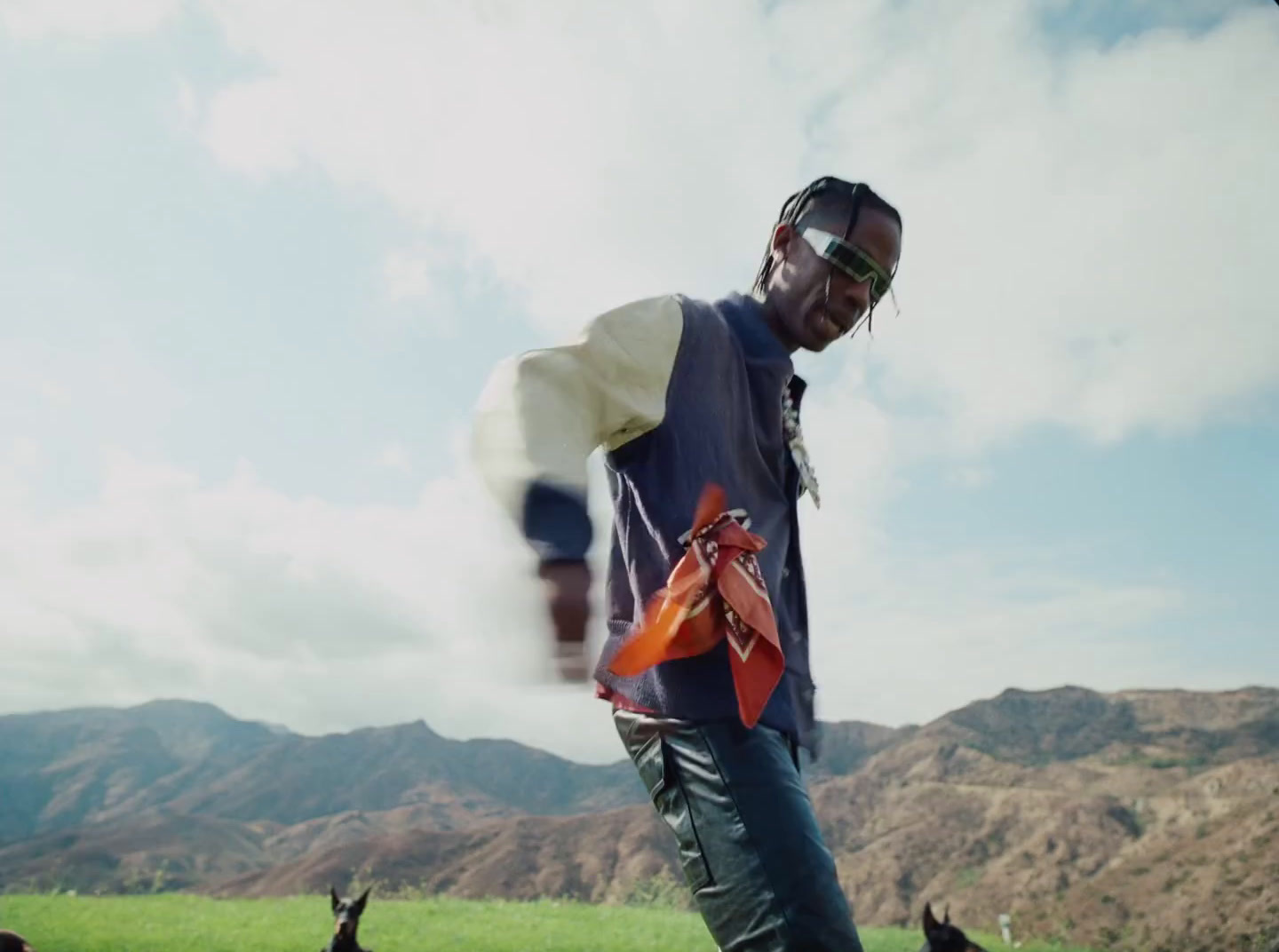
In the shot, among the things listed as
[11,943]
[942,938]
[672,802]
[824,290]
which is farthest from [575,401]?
[942,938]

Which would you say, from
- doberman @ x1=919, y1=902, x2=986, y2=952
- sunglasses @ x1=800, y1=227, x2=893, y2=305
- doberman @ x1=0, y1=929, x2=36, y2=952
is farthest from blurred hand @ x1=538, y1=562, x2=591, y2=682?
doberman @ x1=919, y1=902, x2=986, y2=952

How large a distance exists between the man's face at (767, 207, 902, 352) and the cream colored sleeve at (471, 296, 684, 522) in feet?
1.43

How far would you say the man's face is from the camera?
199 cm

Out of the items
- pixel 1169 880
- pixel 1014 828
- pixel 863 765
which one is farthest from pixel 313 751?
pixel 1169 880

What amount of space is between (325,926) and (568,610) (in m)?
13.7

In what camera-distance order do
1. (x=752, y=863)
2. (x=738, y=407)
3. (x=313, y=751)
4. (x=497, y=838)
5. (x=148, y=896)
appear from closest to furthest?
1. (x=752, y=863)
2. (x=738, y=407)
3. (x=148, y=896)
4. (x=497, y=838)
5. (x=313, y=751)

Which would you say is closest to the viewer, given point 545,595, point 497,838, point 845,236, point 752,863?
point 545,595

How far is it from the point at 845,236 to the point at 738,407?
0.52 meters

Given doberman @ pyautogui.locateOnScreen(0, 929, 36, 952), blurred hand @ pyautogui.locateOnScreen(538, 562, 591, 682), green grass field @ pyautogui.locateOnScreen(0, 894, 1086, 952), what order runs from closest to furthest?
blurred hand @ pyautogui.locateOnScreen(538, 562, 591, 682) < doberman @ pyautogui.locateOnScreen(0, 929, 36, 952) < green grass field @ pyautogui.locateOnScreen(0, 894, 1086, 952)

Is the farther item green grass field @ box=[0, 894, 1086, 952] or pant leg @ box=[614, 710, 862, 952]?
green grass field @ box=[0, 894, 1086, 952]

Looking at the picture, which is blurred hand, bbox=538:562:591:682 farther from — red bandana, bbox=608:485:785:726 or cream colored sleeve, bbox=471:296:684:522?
red bandana, bbox=608:485:785:726

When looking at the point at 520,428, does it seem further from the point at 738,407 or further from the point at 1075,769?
the point at 1075,769

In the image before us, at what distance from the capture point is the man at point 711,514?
1.31 meters

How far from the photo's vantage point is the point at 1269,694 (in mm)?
32625
